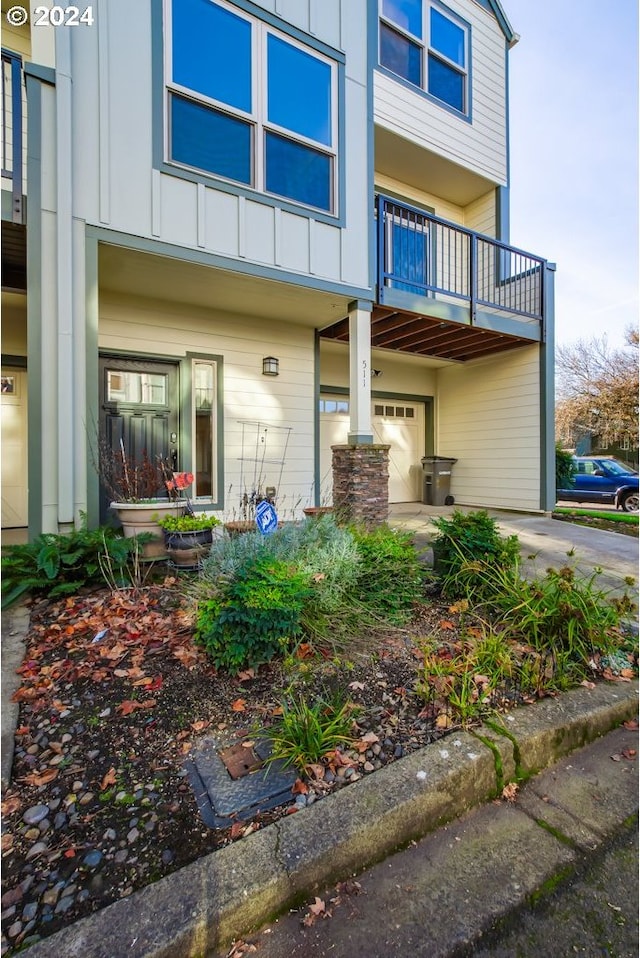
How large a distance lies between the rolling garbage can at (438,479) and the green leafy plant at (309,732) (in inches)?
274

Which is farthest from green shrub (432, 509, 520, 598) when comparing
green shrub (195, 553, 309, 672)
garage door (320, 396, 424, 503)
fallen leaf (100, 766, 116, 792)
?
garage door (320, 396, 424, 503)

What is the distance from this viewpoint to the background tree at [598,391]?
616 inches

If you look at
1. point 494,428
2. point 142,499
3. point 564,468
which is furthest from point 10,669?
point 564,468

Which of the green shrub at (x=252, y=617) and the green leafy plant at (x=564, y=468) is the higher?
the green leafy plant at (x=564, y=468)

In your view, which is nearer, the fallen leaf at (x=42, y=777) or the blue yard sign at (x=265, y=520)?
the fallen leaf at (x=42, y=777)

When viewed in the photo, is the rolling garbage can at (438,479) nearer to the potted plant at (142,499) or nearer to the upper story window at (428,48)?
the potted plant at (142,499)

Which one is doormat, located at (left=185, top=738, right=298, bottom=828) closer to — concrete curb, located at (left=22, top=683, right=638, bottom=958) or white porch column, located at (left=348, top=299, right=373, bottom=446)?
concrete curb, located at (left=22, top=683, right=638, bottom=958)

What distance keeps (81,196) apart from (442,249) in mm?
5525

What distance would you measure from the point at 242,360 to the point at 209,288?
107 centimetres

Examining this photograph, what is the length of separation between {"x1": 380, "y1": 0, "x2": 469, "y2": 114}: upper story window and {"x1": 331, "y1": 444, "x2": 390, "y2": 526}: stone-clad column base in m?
5.87

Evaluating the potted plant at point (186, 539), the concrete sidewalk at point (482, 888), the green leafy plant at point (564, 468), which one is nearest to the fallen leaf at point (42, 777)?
the concrete sidewalk at point (482, 888)

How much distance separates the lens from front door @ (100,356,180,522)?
17.1ft

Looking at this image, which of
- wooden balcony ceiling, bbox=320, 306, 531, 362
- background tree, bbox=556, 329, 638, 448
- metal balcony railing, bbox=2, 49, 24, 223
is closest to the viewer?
metal balcony railing, bbox=2, 49, 24, 223

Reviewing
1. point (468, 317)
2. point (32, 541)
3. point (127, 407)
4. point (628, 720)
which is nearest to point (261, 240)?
point (127, 407)
